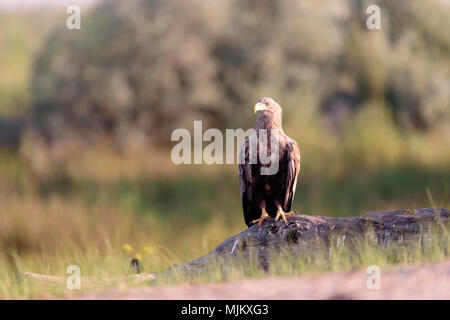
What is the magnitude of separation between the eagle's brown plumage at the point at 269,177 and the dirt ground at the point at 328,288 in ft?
4.45

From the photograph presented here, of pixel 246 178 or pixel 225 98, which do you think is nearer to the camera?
pixel 246 178

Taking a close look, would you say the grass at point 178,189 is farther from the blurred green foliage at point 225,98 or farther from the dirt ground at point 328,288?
the dirt ground at point 328,288

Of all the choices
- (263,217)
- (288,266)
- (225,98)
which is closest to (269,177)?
(263,217)

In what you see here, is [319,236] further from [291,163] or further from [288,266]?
[291,163]

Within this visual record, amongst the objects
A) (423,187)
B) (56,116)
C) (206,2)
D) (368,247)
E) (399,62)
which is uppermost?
(206,2)

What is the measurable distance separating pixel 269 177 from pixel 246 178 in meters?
0.22

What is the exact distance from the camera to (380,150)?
1187 cm

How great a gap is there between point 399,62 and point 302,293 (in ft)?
36.8

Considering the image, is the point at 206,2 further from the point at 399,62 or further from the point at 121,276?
the point at 121,276

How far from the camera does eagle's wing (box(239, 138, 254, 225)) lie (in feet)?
17.4

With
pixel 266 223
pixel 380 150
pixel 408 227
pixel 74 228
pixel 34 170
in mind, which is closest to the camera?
pixel 408 227

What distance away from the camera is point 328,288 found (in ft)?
11.8

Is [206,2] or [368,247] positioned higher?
[206,2]
